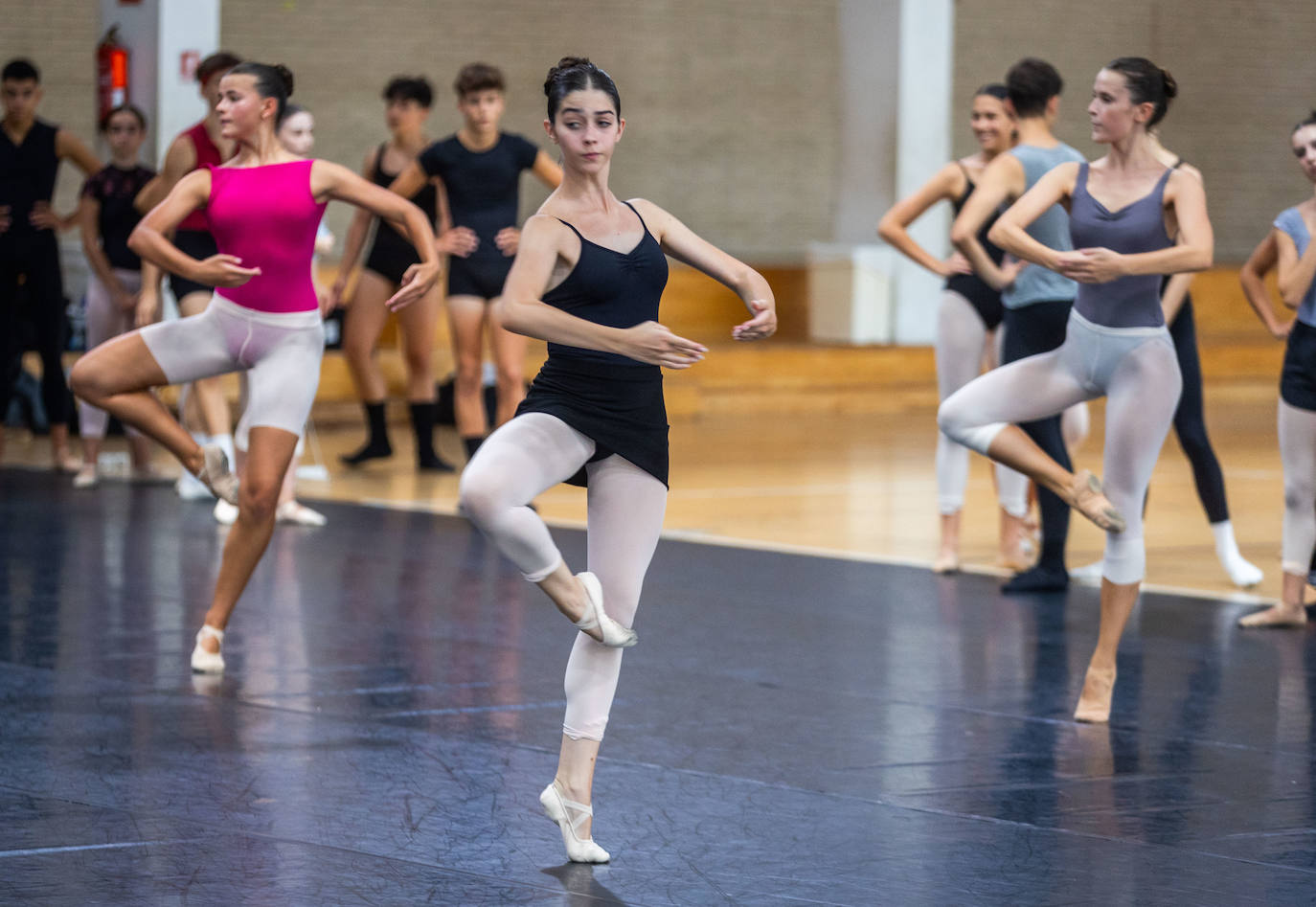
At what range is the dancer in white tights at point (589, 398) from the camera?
330 centimetres

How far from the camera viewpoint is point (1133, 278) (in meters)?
4.72

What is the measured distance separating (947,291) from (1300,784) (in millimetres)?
3020

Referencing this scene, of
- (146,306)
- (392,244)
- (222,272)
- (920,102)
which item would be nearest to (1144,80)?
(222,272)

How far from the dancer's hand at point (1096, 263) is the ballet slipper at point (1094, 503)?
0.48 m

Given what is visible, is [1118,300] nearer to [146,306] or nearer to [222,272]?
[222,272]

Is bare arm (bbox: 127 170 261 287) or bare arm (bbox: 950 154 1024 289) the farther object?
bare arm (bbox: 950 154 1024 289)

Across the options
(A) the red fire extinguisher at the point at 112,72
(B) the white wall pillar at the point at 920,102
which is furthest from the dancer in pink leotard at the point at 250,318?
(B) the white wall pillar at the point at 920,102

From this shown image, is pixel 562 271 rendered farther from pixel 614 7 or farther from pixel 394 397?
pixel 614 7

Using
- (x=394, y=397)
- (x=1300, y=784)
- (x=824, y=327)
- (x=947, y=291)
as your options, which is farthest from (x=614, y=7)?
(x=1300, y=784)

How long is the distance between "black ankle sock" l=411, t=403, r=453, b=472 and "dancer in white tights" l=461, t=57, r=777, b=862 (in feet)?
19.7

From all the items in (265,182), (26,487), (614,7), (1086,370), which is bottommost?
(26,487)

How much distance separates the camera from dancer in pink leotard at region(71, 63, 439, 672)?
16.4 feet

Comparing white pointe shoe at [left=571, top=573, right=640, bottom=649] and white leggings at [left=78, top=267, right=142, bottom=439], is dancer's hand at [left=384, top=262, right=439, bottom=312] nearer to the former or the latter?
white pointe shoe at [left=571, top=573, right=640, bottom=649]

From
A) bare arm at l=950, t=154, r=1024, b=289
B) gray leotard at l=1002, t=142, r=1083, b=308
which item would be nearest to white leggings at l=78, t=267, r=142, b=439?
bare arm at l=950, t=154, r=1024, b=289
